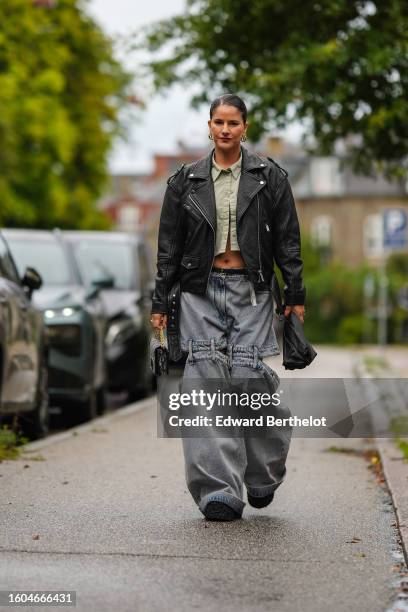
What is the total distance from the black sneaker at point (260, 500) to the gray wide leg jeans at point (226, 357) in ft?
0.45

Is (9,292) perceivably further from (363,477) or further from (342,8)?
(342,8)

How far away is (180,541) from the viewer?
6527mm

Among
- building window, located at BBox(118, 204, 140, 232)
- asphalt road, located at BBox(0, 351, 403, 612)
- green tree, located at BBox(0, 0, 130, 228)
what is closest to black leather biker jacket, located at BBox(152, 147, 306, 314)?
asphalt road, located at BBox(0, 351, 403, 612)

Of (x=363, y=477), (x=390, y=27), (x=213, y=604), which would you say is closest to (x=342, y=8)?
(x=390, y=27)

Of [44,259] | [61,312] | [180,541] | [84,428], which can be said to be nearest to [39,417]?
[84,428]

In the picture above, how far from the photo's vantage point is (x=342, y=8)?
1336cm

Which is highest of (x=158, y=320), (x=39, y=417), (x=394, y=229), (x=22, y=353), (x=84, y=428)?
(x=158, y=320)

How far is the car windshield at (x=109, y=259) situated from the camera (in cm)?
1747

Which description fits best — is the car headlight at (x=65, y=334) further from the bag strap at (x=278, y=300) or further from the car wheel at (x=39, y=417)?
the bag strap at (x=278, y=300)

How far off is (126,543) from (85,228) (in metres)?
39.4

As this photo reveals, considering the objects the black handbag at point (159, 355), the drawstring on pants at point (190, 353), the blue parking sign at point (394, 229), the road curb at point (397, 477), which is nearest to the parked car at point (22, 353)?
the road curb at point (397, 477)

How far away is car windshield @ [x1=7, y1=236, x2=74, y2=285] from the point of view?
14.8m

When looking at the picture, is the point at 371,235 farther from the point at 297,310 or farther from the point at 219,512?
the point at 219,512

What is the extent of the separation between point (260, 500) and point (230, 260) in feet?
3.75
